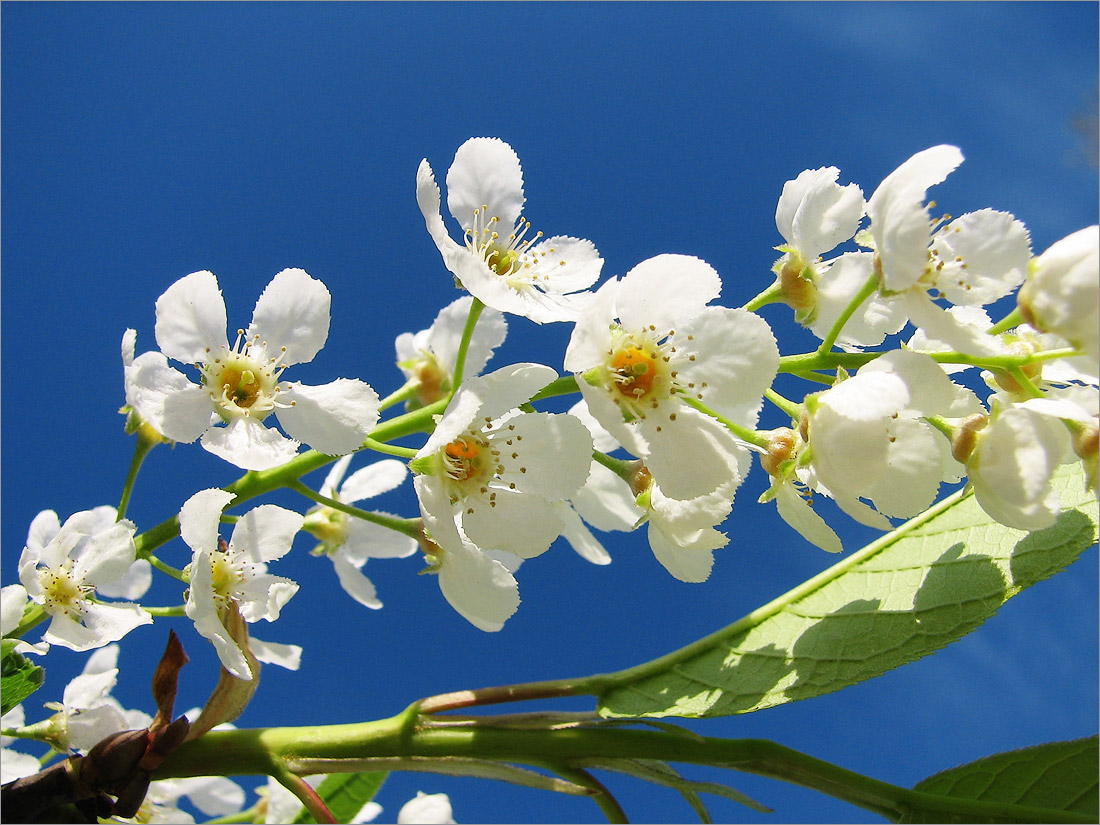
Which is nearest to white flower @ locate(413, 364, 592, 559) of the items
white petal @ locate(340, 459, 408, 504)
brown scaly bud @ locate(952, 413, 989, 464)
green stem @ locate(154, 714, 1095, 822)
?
green stem @ locate(154, 714, 1095, 822)

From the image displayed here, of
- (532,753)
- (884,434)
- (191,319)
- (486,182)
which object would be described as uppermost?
(486,182)

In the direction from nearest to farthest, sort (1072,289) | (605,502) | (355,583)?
(1072,289) → (605,502) → (355,583)

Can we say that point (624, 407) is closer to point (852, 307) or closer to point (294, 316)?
point (852, 307)

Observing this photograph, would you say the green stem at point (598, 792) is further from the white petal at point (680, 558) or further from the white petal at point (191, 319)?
the white petal at point (191, 319)

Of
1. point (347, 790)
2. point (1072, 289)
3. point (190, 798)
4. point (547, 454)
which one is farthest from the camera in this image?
point (190, 798)

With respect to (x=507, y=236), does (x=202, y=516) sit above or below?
below

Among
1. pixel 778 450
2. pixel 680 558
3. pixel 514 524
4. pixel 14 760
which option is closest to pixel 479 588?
pixel 514 524

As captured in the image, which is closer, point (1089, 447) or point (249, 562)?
point (1089, 447)
